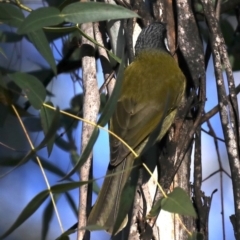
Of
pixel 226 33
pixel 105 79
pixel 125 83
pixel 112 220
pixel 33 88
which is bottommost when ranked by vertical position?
pixel 112 220

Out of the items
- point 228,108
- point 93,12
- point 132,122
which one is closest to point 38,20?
point 93,12

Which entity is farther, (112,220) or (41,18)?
(112,220)

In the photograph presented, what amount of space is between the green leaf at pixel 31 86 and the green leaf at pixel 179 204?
0.92ft

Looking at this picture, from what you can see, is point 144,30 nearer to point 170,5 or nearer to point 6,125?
point 170,5

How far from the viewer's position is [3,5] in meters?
1.05

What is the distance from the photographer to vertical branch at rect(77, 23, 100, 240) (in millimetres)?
1296

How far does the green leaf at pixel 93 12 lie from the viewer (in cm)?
100

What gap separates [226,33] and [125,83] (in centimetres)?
37

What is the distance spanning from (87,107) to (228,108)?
38cm

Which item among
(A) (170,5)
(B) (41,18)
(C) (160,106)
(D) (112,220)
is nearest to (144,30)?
(A) (170,5)

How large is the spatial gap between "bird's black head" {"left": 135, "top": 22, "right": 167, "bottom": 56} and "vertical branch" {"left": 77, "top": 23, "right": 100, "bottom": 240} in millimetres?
167

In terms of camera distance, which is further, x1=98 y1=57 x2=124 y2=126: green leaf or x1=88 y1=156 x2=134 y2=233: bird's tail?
x1=88 y1=156 x2=134 y2=233: bird's tail

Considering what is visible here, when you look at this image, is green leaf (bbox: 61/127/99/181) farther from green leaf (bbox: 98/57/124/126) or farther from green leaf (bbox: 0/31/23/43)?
green leaf (bbox: 0/31/23/43)

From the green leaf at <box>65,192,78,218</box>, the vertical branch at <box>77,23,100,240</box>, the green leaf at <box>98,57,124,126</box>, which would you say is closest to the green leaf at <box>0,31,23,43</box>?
the vertical branch at <box>77,23,100,240</box>
